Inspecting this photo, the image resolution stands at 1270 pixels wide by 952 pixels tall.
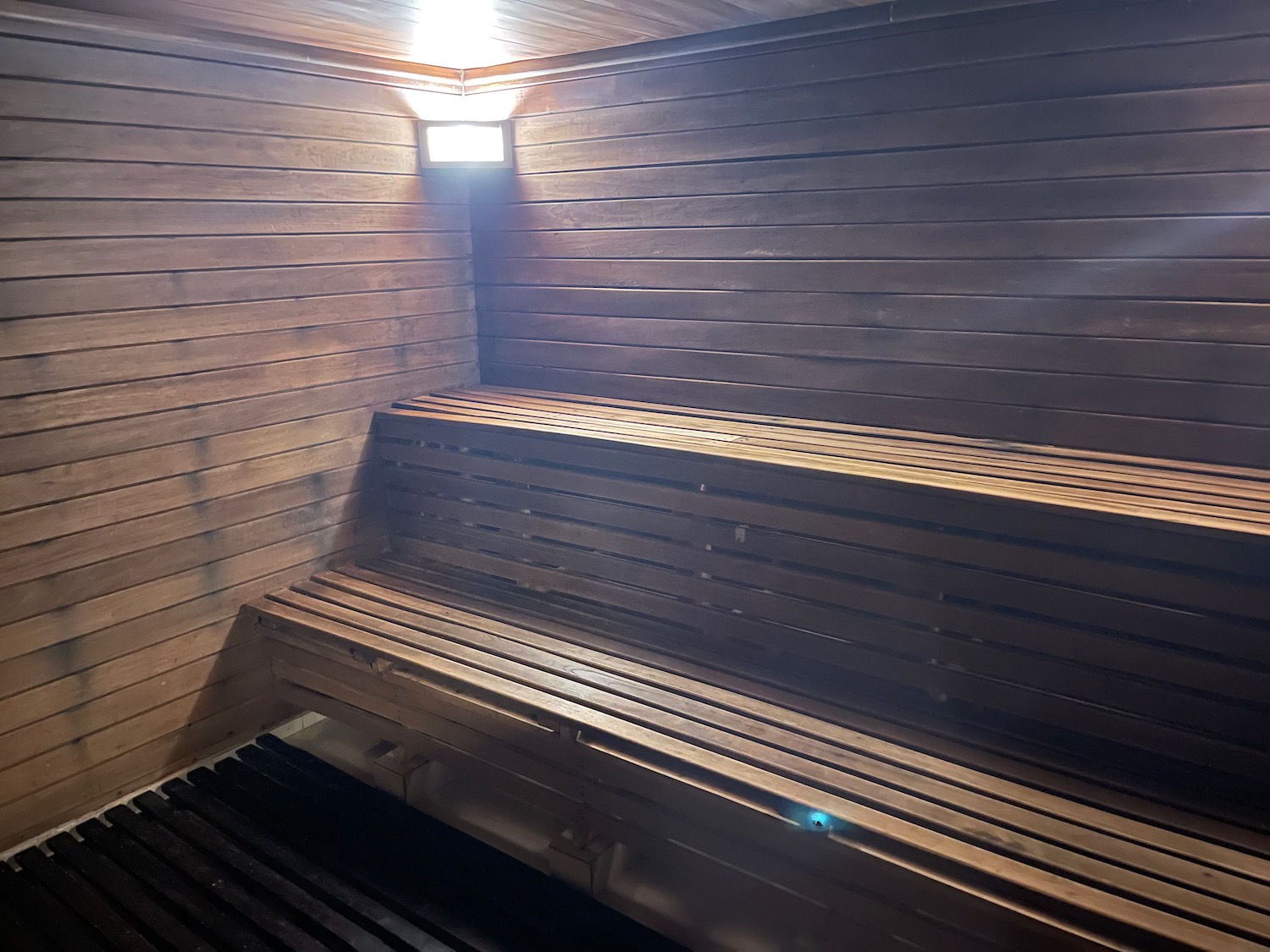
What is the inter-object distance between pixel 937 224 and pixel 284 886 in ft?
10.6

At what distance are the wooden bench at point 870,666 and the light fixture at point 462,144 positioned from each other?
1.31m

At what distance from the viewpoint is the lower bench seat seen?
77.6 inches

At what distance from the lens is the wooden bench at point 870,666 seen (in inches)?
83.0

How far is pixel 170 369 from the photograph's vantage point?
323 cm

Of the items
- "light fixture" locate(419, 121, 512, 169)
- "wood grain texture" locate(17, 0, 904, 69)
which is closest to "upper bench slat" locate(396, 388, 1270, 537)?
"light fixture" locate(419, 121, 512, 169)

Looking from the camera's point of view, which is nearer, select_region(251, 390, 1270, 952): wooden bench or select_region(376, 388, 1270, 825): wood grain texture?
select_region(251, 390, 1270, 952): wooden bench

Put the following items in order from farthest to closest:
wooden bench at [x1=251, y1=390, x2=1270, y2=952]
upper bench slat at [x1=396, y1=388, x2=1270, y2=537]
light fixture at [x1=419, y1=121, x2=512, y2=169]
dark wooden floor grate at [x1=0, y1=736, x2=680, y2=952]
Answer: light fixture at [x1=419, y1=121, x2=512, y2=169] → dark wooden floor grate at [x1=0, y1=736, x2=680, y2=952] → upper bench slat at [x1=396, y1=388, x2=1270, y2=537] → wooden bench at [x1=251, y1=390, x2=1270, y2=952]

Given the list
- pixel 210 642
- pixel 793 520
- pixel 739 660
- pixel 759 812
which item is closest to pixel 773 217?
pixel 793 520

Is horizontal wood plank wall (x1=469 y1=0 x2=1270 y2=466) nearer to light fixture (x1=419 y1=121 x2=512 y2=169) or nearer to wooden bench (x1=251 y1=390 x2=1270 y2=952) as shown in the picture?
light fixture (x1=419 y1=121 x2=512 y2=169)

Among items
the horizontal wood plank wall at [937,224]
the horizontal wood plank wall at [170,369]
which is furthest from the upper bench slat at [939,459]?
Result: the horizontal wood plank wall at [170,369]

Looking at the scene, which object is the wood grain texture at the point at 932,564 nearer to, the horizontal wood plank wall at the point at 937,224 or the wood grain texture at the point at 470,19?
the horizontal wood plank wall at the point at 937,224

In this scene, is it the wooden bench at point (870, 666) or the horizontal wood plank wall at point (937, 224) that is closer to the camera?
the wooden bench at point (870, 666)

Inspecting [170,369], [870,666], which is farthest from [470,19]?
[870,666]

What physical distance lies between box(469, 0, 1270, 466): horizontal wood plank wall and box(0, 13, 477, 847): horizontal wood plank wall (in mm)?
974
